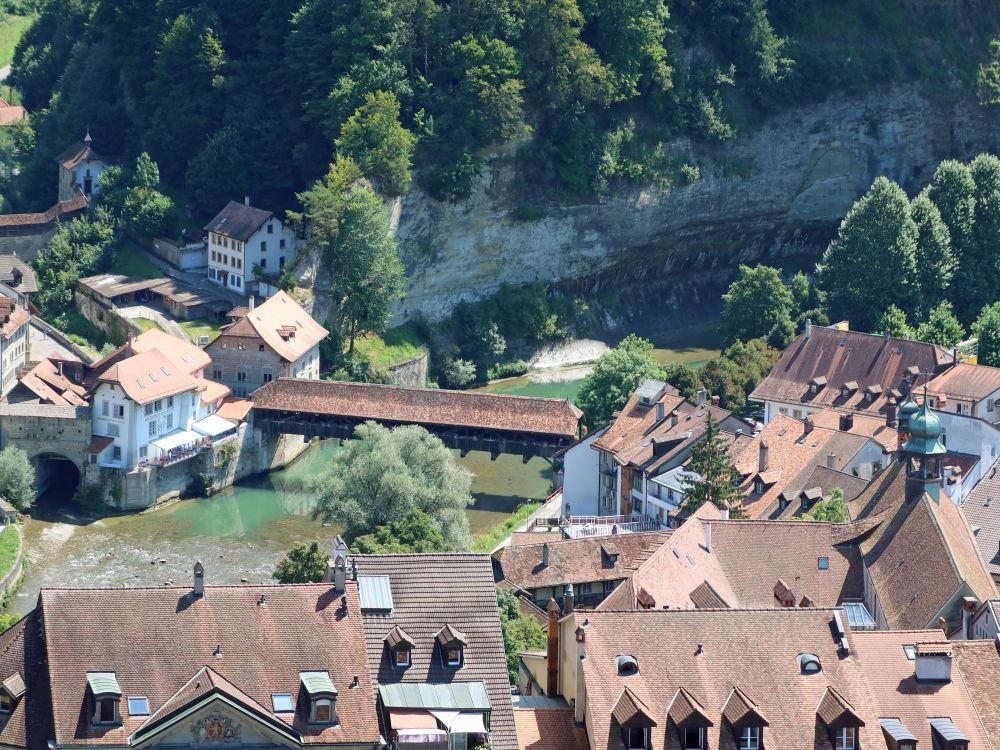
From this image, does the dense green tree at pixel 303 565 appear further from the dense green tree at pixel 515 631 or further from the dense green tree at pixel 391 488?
the dense green tree at pixel 391 488

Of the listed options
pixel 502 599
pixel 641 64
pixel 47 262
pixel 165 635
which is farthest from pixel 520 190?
pixel 165 635

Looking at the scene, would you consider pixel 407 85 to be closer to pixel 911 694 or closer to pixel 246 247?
pixel 246 247

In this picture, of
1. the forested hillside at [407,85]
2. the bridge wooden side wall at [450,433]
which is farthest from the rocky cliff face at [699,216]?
the bridge wooden side wall at [450,433]

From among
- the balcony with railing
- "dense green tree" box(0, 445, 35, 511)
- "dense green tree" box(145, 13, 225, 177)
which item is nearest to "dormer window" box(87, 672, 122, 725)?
the balcony with railing

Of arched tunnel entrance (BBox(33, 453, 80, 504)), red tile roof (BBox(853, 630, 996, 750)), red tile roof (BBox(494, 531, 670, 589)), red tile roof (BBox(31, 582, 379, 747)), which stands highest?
red tile roof (BBox(31, 582, 379, 747))

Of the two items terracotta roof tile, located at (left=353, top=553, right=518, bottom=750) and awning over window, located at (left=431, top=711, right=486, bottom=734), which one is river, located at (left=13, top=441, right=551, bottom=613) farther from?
awning over window, located at (left=431, top=711, right=486, bottom=734)

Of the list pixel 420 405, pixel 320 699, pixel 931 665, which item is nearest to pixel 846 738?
pixel 931 665

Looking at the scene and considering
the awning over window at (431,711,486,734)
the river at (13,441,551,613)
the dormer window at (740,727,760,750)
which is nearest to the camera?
the awning over window at (431,711,486,734)
